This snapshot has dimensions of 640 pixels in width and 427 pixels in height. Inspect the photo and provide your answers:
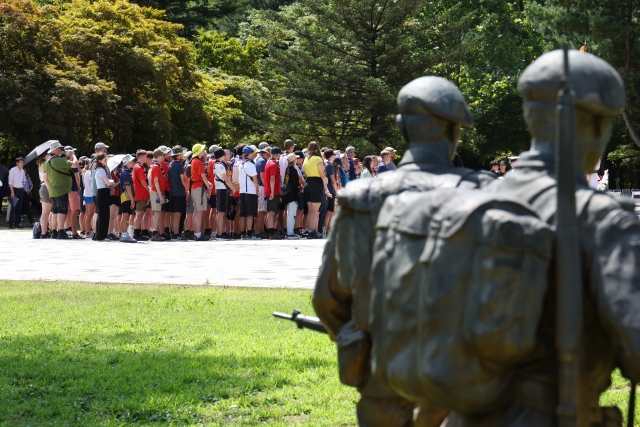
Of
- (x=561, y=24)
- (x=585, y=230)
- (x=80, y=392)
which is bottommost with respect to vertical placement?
(x=80, y=392)

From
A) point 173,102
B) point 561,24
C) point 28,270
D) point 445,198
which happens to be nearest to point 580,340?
point 445,198

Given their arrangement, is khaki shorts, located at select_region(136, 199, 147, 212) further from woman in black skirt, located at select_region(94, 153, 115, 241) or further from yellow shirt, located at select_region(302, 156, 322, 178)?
yellow shirt, located at select_region(302, 156, 322, 178)

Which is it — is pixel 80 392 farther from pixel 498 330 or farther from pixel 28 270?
pixel 28 270

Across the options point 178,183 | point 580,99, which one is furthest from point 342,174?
point 580,99

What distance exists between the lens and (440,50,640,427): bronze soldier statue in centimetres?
290

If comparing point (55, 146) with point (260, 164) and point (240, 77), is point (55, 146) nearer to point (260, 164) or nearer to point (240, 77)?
point (260, 164)

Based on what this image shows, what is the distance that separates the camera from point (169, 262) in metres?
16.3

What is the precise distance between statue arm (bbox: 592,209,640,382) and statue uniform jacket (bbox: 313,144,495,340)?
952 millimetres

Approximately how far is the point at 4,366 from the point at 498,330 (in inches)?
249

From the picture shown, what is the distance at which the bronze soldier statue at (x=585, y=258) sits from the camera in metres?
2.90

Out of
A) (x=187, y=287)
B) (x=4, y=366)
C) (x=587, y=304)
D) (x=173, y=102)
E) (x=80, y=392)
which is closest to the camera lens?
(x=587, y=304)

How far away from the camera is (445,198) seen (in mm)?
3092

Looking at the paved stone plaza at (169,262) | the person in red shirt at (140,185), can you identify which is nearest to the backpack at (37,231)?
the paved stone plaza at (169,262)

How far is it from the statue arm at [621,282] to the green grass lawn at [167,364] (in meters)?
3.87
